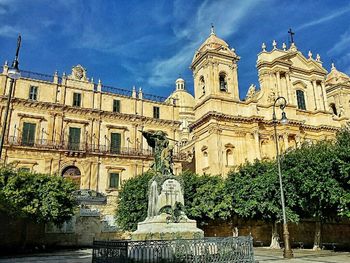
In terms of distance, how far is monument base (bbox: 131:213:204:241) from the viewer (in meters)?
11.2

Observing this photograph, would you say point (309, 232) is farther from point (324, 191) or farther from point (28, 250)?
point (28, 250)

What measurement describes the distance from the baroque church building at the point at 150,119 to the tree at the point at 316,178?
13717 mm

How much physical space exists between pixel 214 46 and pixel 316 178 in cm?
2444

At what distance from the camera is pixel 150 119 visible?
128 feet

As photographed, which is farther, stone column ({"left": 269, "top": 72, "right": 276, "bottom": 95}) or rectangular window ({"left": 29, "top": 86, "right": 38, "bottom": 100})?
stone column ({"left": 269, "top": 72, "right": 276, "bottom": 95})

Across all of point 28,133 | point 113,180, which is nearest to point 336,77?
point 113,180

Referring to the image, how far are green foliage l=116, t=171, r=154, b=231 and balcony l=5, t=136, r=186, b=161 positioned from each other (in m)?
9.45

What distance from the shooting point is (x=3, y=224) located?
2278 cm

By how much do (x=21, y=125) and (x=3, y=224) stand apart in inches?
528

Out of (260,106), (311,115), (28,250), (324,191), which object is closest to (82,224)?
(28,250)

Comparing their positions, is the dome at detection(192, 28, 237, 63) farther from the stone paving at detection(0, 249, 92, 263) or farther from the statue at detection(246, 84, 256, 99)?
the stone paving at detection(0, 249, 92, 263)

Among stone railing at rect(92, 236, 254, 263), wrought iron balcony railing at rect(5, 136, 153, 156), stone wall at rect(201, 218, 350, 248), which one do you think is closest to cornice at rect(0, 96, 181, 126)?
wrought iron balcony railing at rect(5, 136, 153, 156)

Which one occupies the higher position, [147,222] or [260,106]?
[260,106]

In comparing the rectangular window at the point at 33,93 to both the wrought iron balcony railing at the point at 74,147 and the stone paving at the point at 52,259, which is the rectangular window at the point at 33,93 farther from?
the stone paving at the point at 52,259
